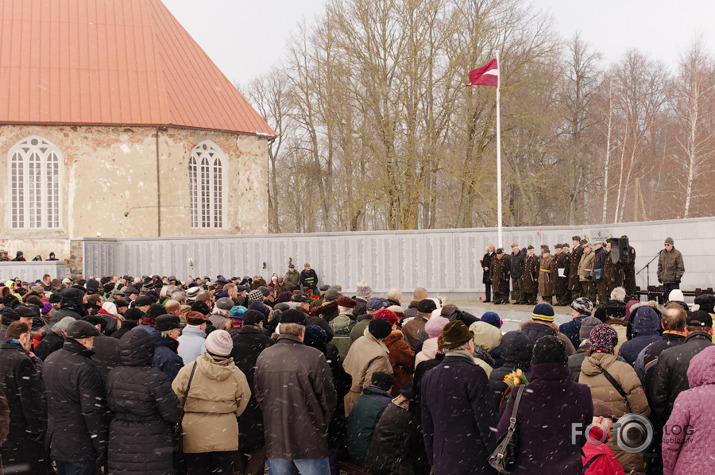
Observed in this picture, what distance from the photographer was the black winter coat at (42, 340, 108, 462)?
6.59m

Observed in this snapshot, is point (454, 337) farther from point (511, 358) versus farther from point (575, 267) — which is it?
point (575, 267)

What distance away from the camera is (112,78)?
36.1m

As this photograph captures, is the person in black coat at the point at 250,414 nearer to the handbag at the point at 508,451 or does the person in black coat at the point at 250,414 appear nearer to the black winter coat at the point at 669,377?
the handbag at the point at 508,451

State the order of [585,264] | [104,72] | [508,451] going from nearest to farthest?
1. [508,451]
2. [585,264]
3. [104,72]

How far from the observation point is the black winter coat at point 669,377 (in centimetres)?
634

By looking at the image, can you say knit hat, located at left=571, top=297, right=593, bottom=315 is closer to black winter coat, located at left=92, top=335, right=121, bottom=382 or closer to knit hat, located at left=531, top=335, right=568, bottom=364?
knit hat, located at left=531, top=335, right=568, bottom=364

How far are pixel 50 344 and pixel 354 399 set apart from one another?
10.4 feet

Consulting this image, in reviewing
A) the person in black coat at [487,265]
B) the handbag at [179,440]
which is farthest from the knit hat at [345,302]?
the person in black coat at [487,265]

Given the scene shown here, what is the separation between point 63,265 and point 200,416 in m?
23.7

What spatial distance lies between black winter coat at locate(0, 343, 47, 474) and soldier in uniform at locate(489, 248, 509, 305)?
15961mm

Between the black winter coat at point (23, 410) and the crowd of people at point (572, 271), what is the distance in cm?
1338

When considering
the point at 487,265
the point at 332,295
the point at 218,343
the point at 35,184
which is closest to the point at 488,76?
the point at 487,265

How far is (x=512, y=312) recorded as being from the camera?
20.0 m

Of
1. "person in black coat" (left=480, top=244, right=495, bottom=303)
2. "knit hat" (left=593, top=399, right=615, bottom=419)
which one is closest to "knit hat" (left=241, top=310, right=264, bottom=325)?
"knit hat" (left=593, top=399, right=615, bottom=419)
